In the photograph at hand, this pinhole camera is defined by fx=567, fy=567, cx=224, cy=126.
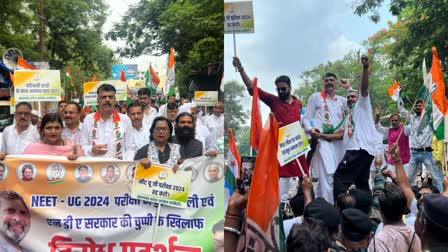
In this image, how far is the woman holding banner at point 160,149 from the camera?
4.28m

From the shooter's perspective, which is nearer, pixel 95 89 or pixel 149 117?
pixel 95 89

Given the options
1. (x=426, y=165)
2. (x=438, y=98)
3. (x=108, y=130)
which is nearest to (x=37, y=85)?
(x=108, y=130)

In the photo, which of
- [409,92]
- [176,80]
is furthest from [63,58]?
[409,92]

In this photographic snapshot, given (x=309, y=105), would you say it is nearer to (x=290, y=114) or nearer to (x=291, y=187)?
(x=290, y=114)

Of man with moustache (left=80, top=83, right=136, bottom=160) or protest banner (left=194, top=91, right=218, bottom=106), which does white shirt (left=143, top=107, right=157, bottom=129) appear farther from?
protest banner (left=194, top=91, right=218, bottom=106)

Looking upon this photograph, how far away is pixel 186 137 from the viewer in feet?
15.4

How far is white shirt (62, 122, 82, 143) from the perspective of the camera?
481 cm

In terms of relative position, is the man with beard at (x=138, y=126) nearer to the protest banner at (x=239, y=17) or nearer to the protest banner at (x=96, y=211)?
the protest banner at (x=96, y=211)

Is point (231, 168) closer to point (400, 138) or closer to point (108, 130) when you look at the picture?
point (108, 130)

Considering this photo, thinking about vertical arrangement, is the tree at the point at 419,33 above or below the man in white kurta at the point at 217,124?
above

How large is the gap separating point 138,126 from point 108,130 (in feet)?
1.03

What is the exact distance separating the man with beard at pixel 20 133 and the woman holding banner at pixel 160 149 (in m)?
0.92

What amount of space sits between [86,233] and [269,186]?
5.21 ft

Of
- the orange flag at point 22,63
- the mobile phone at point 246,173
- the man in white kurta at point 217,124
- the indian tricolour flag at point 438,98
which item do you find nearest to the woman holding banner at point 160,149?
→ the man in white kurta at point 217,124
